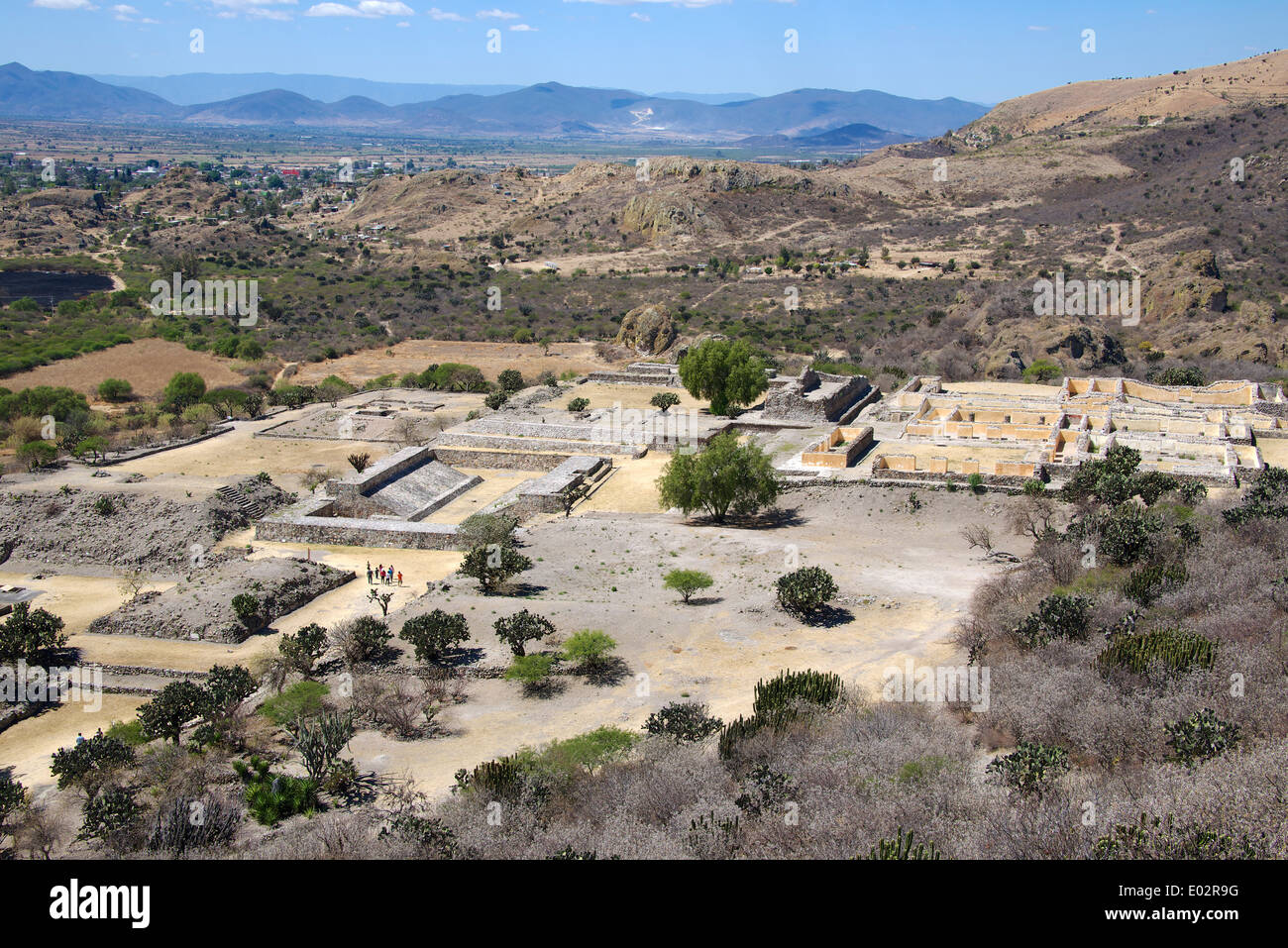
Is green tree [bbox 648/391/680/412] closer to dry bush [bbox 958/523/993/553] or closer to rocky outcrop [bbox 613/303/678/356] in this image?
rocky outcrop [bbox 613/303/678/356]

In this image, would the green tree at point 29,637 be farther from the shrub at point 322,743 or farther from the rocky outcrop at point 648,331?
the rocky outcrop at point 648,331

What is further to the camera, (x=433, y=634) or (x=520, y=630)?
(x=433, y=634)

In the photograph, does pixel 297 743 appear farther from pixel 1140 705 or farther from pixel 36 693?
pixel 1140 705

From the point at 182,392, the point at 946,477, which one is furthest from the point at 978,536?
the point at 182,392

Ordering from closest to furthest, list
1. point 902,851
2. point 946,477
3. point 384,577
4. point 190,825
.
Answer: point 902,851 < point 190,825 < point 384,577 < point 946,477

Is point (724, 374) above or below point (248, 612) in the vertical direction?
above

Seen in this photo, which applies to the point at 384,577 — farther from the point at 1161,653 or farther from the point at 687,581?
the point at 1161,653
